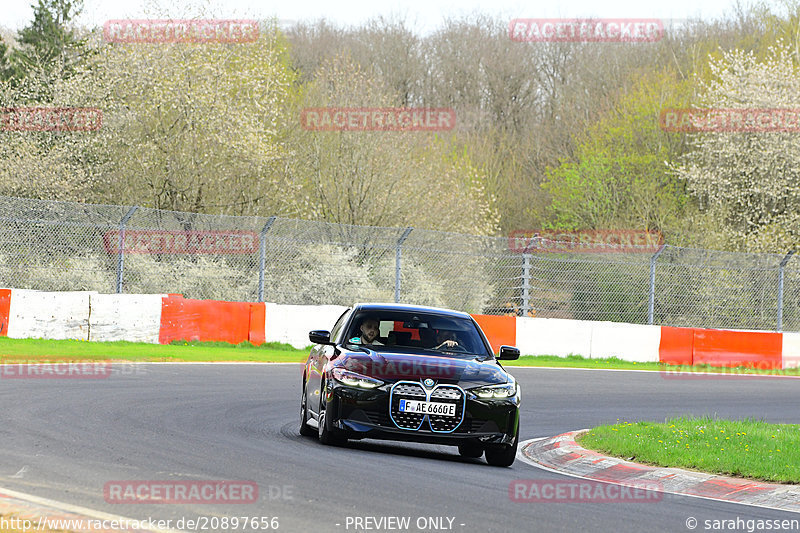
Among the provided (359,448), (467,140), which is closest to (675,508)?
(359,448)

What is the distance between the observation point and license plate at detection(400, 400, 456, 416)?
9945mm

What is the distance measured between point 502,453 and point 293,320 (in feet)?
45.1

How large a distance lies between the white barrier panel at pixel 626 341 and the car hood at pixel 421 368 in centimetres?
1612

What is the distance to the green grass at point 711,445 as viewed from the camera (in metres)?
10.1

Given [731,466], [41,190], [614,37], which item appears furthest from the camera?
[614,37]

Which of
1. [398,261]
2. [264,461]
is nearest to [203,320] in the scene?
[398,261]

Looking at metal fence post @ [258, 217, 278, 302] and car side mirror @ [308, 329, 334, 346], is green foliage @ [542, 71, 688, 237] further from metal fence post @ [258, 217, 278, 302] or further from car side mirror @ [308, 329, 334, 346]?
car side mirror @ [308, 329, 334, 346]

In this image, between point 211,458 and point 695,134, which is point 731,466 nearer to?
point 211,458

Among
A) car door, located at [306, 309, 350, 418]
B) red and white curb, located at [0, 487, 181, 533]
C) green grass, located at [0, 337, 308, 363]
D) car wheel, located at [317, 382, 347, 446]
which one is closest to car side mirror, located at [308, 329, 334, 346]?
car door, located at [306, 309, 350, 418]

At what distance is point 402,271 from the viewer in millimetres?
25734

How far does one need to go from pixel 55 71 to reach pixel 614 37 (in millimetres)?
39225

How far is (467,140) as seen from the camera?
6053cm

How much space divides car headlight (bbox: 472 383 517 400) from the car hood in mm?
52

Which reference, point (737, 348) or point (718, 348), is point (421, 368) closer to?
point (718, 348)
